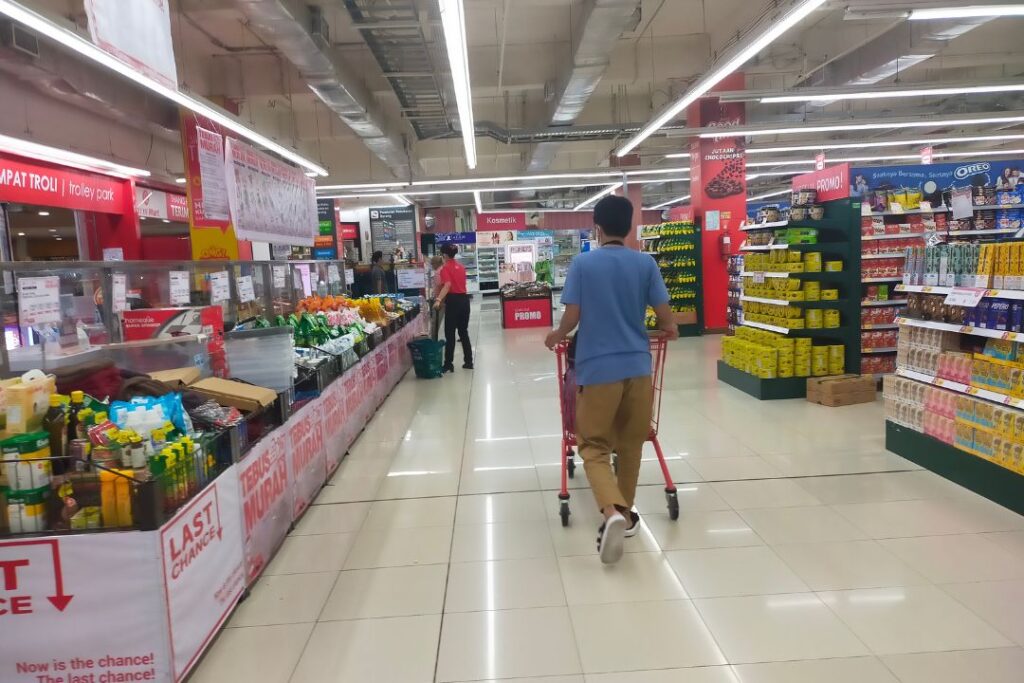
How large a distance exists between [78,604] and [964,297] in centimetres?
476

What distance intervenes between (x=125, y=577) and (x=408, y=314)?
8032mm

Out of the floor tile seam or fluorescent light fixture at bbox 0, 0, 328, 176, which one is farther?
fluorescent light fixture at bbox 0, 0, 328, 176

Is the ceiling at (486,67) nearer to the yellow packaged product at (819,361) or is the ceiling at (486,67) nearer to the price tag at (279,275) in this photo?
the price tag at (279,275)

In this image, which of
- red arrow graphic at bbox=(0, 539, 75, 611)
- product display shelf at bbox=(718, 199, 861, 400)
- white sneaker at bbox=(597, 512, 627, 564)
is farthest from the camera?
product display shelf at bbox=(718, 199, 861, 400)

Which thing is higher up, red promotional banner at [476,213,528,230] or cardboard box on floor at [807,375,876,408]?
red promotional banner at [476,213,528,230]

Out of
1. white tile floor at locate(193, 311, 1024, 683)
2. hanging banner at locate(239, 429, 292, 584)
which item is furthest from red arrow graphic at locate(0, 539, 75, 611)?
hanging banner at locate(239, 429, 292, 584)

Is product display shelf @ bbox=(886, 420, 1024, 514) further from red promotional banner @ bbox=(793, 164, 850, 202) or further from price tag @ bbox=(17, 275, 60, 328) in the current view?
price tag @ bbox=(17, 275, 60, 328)

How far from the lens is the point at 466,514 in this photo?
402 cm

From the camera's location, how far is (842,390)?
6293 mm

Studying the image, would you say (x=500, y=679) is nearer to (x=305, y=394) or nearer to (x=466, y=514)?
(x=466, y=514)

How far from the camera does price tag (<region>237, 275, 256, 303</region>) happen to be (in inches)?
206

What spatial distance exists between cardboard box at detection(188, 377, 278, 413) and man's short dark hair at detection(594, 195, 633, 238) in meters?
1.94

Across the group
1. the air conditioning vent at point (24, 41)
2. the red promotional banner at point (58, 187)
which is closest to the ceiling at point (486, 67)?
the air conditioning vent at point (24, 41)

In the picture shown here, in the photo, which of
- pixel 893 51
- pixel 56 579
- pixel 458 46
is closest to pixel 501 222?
pixel 893 51
